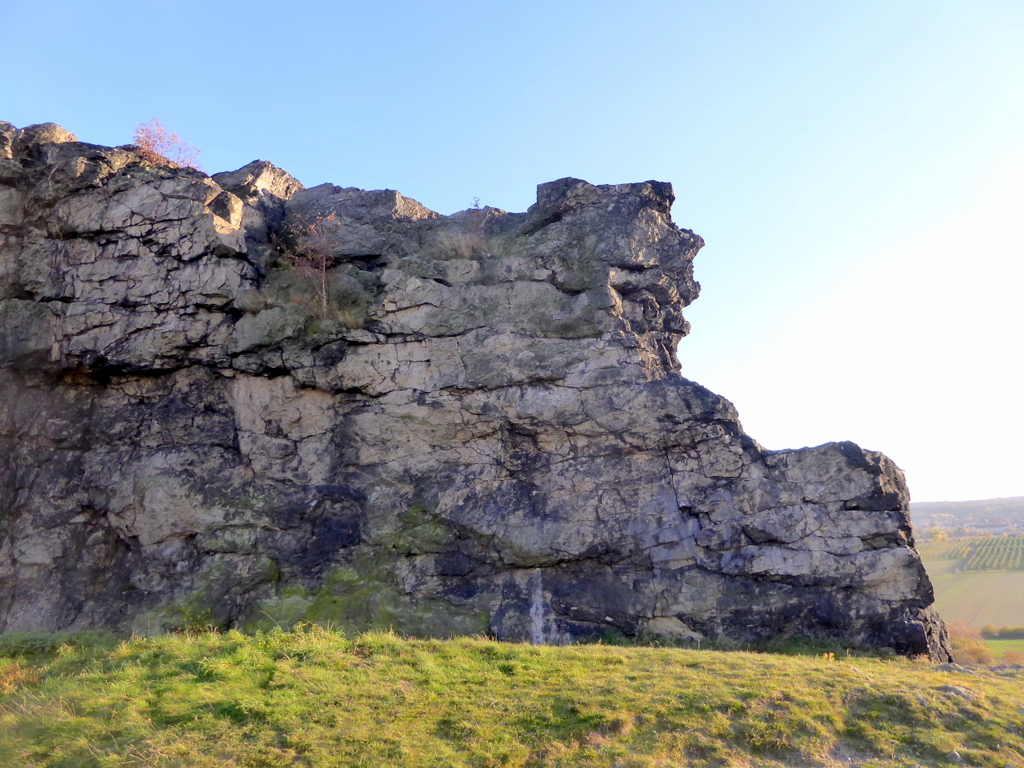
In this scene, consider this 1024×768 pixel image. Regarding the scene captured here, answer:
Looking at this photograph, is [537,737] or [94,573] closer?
[537,737]

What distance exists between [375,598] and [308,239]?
347 inches

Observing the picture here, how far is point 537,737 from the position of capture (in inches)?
294

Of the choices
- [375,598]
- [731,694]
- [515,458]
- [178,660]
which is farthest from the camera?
[515,458]

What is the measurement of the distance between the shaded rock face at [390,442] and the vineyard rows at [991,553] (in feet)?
176

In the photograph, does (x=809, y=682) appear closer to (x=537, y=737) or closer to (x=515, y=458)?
(x=537, y=737)

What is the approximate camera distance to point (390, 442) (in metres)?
14.3

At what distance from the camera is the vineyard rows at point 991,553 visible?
5472 centimetres

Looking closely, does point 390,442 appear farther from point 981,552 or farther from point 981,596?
point 981,552

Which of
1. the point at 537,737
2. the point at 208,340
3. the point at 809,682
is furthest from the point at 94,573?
the point at 809,682

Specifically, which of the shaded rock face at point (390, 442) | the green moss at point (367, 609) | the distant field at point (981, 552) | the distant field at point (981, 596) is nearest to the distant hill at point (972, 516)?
the distant field at point (981, 552)

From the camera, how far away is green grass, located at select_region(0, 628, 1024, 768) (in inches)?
278

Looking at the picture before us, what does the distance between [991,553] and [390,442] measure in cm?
6819

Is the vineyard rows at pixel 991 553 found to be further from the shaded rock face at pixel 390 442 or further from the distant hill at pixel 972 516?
the shaded rock face at pixel 390 442

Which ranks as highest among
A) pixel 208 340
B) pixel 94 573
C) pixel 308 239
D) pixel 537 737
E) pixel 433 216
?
pixel 433 216
